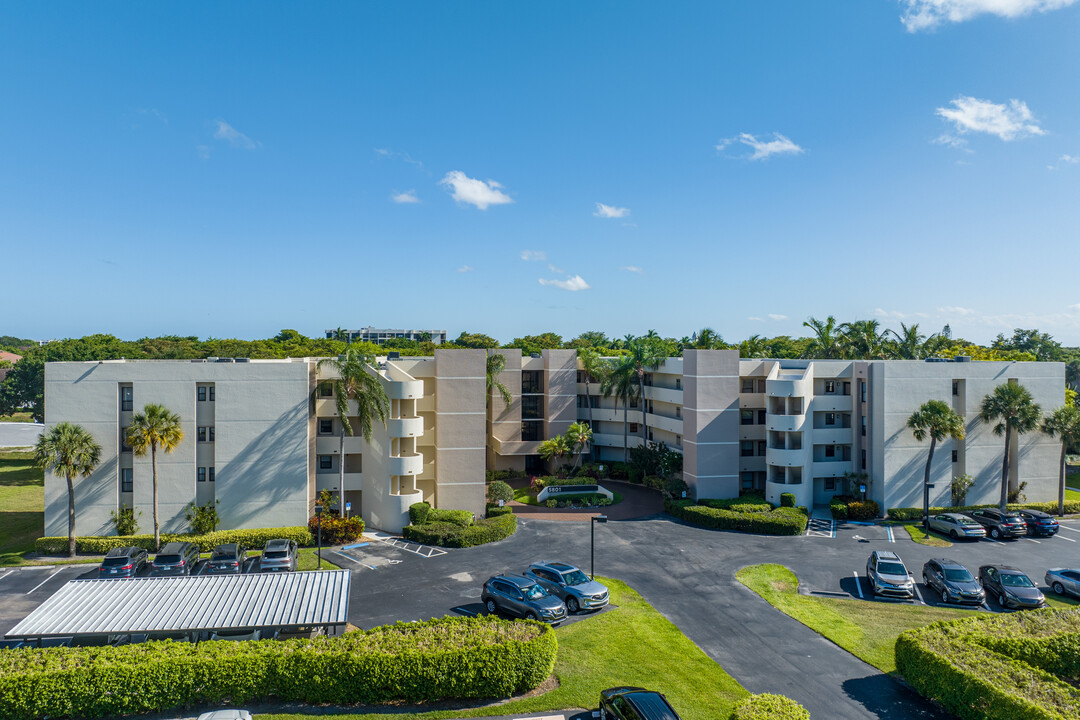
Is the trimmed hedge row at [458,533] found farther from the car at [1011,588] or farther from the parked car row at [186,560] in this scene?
the car at [1011,588]

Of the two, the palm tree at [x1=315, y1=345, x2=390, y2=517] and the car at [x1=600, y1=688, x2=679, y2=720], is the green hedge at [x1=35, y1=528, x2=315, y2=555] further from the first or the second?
the car at [x1=600, y1=688, x2=679, y2=720]

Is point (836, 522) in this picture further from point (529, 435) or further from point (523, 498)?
point (529, 435)

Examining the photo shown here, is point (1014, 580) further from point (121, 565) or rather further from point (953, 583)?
point (121, 565)

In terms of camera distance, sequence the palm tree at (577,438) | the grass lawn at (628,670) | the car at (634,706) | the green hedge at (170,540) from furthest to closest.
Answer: the palm tree at (577,438)
the green hedge at (170,540)
the grass lawn at (628,670)
the car at (634,706)

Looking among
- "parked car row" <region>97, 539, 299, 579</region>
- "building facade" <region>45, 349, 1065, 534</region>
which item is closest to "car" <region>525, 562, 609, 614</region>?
"parked car row" <region>97, 539, 299, 579</region>

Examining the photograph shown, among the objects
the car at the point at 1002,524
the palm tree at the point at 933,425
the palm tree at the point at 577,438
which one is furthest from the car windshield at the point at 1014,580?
the palm tree at the point at 577,438

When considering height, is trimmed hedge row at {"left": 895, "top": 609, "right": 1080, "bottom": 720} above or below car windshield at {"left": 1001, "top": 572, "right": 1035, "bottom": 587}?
above
